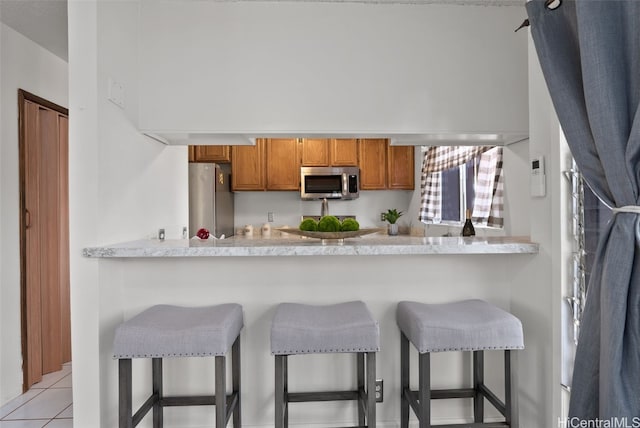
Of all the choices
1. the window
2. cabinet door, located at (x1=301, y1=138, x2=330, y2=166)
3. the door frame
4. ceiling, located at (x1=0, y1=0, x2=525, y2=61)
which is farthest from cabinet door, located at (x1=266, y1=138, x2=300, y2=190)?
the door frame

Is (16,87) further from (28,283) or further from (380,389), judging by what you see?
(380,389)

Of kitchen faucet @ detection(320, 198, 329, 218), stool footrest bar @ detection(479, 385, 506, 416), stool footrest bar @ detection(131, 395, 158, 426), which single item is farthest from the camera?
kitchen faucet @ detection(320, 198, 329, 218)

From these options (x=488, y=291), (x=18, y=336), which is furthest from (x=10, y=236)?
(x=488, y=291)

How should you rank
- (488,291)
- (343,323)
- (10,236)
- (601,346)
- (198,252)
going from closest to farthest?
1. (601,346)
2. (343,323)
3. (198,252)
4. (488,291)
5. (10,236)

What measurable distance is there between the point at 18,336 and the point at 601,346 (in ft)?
10.4

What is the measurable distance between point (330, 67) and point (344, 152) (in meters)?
2.36

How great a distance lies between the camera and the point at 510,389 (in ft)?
5.26

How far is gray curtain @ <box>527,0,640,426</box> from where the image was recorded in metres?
0.99

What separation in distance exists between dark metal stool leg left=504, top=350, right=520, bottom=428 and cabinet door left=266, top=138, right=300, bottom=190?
3.07 metres

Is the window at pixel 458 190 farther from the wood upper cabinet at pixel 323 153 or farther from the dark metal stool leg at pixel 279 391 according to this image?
the dark metal stool leg at pixel 279 391

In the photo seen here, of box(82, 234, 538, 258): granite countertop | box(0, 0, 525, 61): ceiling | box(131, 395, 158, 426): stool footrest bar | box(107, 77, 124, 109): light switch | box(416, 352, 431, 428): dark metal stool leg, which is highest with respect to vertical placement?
box(0, 0, 525, 61): ceiling

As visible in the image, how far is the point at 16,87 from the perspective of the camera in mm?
2463

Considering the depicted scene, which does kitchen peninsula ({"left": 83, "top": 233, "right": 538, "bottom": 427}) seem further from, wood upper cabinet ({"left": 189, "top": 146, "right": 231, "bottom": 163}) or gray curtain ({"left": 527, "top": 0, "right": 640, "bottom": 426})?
wood upper cabinet ({"left": 189, "top": 146, "right": 231, "bottom": 163})

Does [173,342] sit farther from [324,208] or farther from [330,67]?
[324,208]
